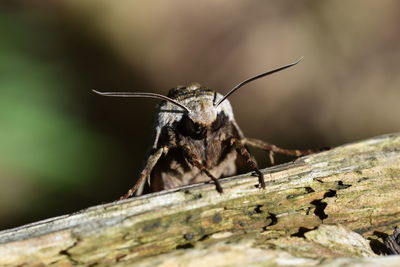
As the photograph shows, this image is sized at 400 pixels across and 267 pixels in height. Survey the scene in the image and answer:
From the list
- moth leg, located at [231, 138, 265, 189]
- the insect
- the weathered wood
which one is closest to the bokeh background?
the insect

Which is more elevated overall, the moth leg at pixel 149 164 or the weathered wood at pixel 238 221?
the moth leg at pixel 149 164

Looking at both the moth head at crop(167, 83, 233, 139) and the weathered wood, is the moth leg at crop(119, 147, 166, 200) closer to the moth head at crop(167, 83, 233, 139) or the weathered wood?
the moth head at crop(167, 83, 233, 139)

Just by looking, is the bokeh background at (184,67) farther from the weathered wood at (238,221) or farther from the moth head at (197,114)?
the weathered wood at (238,221)

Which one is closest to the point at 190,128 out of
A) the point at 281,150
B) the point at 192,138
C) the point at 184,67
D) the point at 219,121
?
the point at 192,138

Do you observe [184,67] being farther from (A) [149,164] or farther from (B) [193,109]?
(A) [149,164]

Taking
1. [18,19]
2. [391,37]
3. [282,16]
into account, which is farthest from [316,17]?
[18,19]

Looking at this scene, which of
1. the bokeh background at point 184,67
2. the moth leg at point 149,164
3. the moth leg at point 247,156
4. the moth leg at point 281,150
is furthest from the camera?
the bokeh background at point 184,67

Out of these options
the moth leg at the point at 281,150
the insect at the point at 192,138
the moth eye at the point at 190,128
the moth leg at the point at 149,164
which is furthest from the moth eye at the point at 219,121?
the moth leg at the point at 149,164

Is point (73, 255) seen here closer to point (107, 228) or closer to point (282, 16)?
point (107, 228)
